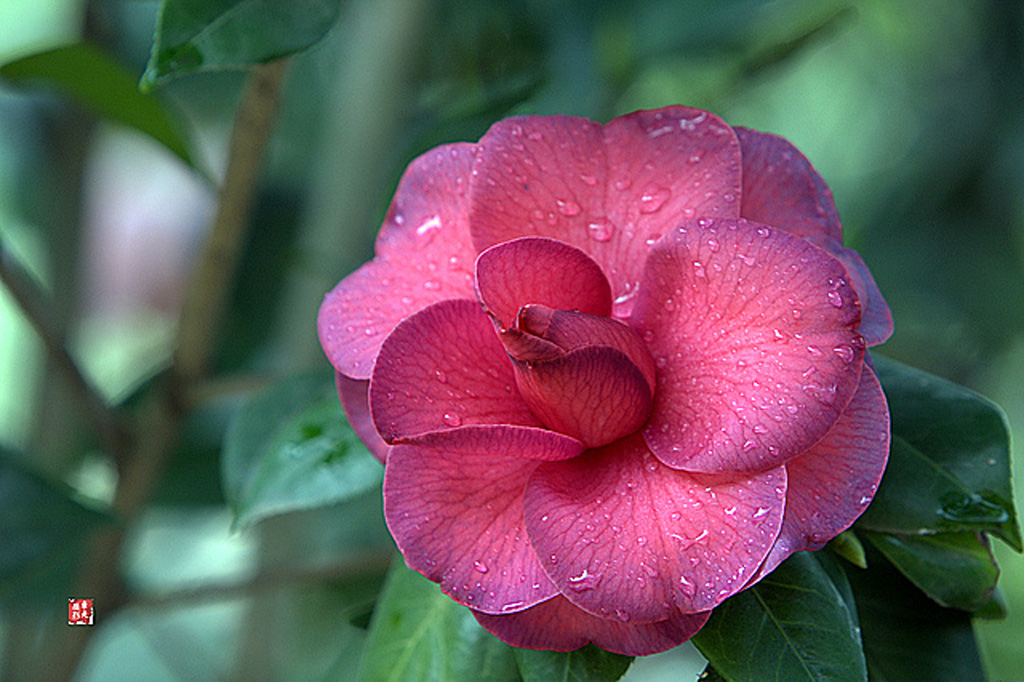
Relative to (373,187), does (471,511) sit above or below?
above

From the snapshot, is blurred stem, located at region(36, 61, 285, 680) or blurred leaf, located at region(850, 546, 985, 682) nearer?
blurred leaf, located at region(850, 546, 985, 682)

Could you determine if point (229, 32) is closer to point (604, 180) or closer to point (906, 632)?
point (604, 180)

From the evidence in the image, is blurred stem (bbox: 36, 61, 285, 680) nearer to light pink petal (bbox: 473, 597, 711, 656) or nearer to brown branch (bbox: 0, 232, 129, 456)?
brown branch (bbox: 0, 232, 129, 456)

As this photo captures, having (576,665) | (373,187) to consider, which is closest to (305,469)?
(576,665)

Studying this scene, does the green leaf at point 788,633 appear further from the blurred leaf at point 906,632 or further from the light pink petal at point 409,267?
the light pink petal at point 409,267

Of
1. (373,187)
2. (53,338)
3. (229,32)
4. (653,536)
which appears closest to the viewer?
(653,536)

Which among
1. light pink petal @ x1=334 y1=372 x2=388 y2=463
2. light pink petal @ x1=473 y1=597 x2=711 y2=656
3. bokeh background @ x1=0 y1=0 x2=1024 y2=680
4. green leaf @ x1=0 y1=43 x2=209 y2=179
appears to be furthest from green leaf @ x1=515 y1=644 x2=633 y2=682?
green leaf @ x1=0 y1=43 x2=209 y2=179
